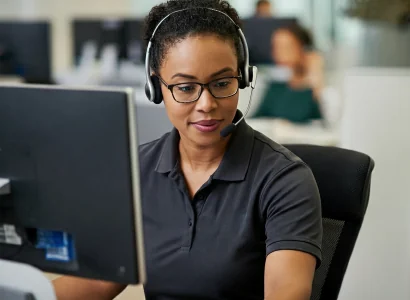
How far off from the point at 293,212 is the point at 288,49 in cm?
328

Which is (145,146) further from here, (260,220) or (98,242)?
(98,242)

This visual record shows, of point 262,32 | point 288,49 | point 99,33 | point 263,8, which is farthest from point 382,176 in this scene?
point 263,8

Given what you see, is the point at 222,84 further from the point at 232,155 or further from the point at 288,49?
the point at 288,49

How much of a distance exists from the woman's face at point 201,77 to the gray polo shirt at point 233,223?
0.25ft

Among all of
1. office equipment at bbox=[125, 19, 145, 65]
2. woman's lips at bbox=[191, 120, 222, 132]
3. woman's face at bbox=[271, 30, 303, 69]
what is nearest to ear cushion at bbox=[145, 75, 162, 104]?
woman's lips at bbox=[191, 120, 222, 132]

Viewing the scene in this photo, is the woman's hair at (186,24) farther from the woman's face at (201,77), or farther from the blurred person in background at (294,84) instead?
the blurred person in background at (294,84)

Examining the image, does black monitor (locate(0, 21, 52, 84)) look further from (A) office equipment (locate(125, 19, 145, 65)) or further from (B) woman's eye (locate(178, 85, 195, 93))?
(B) woman's eye (locate(178, 85, 195, 93))

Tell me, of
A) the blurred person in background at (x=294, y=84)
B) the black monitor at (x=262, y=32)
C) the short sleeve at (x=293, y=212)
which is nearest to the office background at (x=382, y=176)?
the short sleeve at (x=293, y=212)

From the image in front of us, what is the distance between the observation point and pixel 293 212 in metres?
1.19

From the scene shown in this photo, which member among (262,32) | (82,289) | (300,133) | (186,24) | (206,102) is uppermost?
(186,24)

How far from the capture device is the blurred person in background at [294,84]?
13.8 feet

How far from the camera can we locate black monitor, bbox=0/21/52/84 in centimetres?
451

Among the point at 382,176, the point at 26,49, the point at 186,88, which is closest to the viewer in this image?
the point at 186,88

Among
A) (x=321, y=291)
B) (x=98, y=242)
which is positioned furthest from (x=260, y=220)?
(x=98, y=242)
